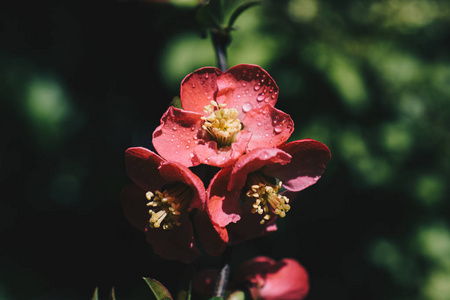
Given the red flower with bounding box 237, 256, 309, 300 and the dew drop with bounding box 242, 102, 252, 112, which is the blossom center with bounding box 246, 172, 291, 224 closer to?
the dew drop with bounding box 242, 102, 252, 112

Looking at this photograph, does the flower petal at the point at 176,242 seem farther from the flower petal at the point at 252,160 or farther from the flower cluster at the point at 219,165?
the flower petal at the point at 252,160

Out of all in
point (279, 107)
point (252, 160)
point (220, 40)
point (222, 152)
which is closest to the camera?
point (252, 160)

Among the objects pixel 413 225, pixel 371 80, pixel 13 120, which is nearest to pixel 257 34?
pixel 371 80

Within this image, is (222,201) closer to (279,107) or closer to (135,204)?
(135,204)

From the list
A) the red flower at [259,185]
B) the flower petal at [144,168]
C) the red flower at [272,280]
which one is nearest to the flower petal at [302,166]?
the red flower at [259,185]

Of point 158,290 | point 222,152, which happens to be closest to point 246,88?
point 222,152
